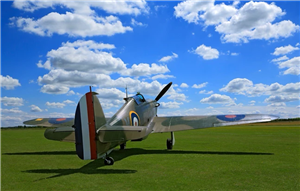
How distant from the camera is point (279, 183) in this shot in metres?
6.50

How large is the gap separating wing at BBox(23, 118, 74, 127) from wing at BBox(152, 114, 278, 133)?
21.2ft

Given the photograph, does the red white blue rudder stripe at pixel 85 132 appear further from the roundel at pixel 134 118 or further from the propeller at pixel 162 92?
the propeller at pixel 162 92

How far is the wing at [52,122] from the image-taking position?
56.7 feet

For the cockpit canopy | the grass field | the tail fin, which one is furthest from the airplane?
the cockpit canopy

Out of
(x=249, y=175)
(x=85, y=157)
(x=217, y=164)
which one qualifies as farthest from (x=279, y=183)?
(x=85, y=157)

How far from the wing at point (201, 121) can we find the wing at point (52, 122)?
21.2 feet

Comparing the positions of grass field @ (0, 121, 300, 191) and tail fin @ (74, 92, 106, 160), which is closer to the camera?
grass field @ (0, 121, 300, 191)

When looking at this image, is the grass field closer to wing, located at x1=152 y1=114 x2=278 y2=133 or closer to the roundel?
the roundel

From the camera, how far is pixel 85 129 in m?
8.05

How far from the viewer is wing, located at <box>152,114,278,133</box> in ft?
43.9

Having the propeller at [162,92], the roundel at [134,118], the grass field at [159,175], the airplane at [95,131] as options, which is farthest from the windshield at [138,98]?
the grass field at [159,175]

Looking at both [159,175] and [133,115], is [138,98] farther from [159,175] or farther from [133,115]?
[159,175]

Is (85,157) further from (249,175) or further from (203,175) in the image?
(249,175)

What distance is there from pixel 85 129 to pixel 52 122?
10.9 metres
